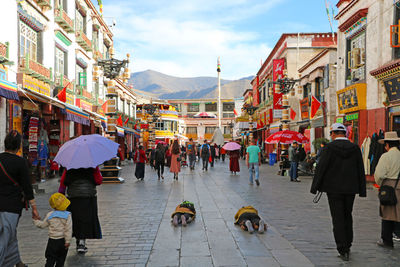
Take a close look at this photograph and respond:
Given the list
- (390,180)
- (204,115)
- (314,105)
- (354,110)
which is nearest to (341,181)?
(390,180)

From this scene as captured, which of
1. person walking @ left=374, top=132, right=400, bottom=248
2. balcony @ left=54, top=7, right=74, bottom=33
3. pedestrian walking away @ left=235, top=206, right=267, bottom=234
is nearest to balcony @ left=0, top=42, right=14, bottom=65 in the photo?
balcony @ left=54, top=7, right=74, bottom=33

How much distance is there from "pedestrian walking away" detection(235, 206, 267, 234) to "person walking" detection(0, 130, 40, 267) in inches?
137

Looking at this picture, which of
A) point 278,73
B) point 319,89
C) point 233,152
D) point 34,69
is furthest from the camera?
point 278,73

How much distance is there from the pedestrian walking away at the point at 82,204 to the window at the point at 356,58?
13401 mm

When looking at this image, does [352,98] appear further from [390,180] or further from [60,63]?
[60,63]

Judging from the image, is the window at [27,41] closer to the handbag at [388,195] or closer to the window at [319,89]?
the handbag at [388,195]

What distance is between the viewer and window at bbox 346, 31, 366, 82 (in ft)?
51.6

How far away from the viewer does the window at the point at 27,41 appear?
47.7ft

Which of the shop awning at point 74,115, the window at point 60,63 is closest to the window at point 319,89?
the shop awning at point 74,115

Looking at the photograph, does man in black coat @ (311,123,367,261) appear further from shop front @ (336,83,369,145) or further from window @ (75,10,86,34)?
window @ (75,10,86,34)

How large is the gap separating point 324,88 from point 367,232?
1588 cm

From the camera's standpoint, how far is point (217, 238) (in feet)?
19.8

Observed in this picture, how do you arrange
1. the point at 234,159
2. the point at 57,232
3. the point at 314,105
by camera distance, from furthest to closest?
the point at 314,105 < the point at 234,159 < the point at 57,232

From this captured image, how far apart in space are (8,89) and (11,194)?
8.72 metres
